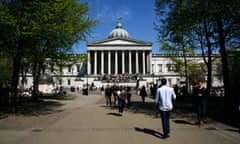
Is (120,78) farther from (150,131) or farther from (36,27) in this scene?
(150,131)

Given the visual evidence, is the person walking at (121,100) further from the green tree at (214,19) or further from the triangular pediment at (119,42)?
the triangular pediment at (119,42)

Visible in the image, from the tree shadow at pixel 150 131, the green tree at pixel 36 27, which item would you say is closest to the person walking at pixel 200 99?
the tree shadow at pixel 150 131

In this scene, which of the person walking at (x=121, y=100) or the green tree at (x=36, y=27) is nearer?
the green tree at (x=36, y=27)

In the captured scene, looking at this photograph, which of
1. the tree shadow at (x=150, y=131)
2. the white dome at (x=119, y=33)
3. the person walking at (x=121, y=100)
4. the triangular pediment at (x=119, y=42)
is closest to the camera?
the tree shadow at (x=150, y=131)

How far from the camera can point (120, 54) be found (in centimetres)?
9956

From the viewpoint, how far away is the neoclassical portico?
308 feet

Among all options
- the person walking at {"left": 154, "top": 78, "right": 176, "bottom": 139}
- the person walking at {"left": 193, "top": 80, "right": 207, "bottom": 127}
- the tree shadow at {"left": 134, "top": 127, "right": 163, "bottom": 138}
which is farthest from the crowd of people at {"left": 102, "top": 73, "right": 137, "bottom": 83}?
the person walking at {"left": 154, "top": 78, "right": 176, "bottom": 139}

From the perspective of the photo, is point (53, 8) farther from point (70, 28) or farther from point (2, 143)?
point (2, 143)

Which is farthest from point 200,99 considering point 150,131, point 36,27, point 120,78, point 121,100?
point 120,78

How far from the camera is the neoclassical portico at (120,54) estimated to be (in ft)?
308

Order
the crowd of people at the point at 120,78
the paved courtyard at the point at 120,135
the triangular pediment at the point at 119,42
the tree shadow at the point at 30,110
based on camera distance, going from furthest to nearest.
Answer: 1. the triangular pediment at the point at 119,42
2. the crowd of people at the point at 120,78
3. the tree shadow at the point at 30,110
4. the paved courtyard at the point at 120,135

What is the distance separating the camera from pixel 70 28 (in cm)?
1521

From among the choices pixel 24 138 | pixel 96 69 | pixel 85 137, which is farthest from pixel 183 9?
pixel 96 69

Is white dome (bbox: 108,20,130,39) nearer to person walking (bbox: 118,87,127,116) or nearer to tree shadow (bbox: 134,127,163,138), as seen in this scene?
person walking (bbox: 118,87,127,116)
